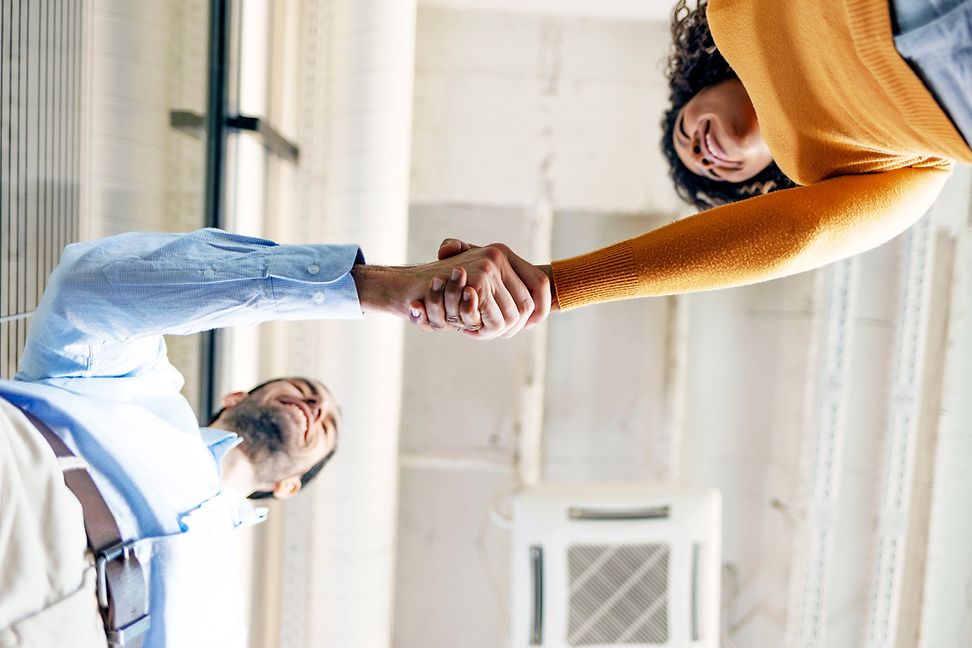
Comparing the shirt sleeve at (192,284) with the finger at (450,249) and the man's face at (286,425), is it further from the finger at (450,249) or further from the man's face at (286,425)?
the man's face at (286,425)

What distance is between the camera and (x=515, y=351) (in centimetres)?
251

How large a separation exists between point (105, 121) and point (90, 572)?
0.90 metres

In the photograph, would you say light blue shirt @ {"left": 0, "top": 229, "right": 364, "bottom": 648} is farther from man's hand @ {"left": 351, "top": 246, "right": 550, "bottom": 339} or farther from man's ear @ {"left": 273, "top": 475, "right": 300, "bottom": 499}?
man's ear @ {"left": 273, "top": 475, "right": 300, "bottom": 499}

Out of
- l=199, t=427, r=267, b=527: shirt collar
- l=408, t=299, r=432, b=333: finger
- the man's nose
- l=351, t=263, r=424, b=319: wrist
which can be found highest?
l=351, t=263, r=424, b=319: wrist

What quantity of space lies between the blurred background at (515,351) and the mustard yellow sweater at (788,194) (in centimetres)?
112

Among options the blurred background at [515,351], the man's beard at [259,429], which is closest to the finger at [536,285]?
the man's beard at [259,429]

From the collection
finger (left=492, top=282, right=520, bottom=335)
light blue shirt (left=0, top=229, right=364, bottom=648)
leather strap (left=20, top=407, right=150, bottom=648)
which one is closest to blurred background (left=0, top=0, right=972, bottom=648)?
light blue shirt (left=0, top=229, right=364, bottom=648)

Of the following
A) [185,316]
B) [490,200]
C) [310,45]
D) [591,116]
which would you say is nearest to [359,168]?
[310,45]

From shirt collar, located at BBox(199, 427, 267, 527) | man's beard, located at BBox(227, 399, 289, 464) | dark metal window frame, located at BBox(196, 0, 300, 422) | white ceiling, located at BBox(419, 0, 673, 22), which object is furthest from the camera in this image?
white ceiling, located at BBox(419, 0, 673, 22)

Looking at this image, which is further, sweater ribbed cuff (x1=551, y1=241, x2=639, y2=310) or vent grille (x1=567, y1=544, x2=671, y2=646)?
vent grille (x1=567, y1=544, x2=671, y2=646)

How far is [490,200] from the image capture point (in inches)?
94.4

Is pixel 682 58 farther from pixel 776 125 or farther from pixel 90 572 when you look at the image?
pixel 90 572

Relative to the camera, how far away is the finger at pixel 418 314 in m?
0.76

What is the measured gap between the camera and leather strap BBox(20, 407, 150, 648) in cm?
80
